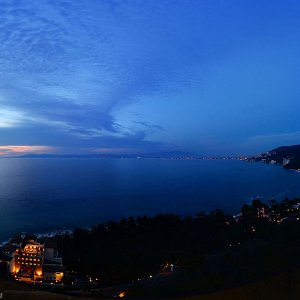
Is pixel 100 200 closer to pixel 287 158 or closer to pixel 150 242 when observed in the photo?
pixel 150 242

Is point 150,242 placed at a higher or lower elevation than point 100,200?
lower

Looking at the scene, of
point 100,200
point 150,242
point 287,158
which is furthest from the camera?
point 287,158

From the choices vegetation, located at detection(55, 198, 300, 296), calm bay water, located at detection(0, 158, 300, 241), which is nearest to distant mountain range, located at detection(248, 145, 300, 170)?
calm bay water, located at detection(0, 158, 300, 241)

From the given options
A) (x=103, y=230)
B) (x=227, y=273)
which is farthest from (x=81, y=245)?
(x=227, y=273)

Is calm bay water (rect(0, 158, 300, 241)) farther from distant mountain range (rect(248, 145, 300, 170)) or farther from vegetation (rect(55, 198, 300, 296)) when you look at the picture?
distant mountain range (rect(248, 145, 300, 170))

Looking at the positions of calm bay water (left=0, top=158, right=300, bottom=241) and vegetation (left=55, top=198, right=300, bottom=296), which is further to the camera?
calm bay water (left=0, top=158, right=300, bottom=241)

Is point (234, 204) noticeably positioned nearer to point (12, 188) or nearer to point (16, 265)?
point (16, 265)

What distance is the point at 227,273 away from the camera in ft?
5.99

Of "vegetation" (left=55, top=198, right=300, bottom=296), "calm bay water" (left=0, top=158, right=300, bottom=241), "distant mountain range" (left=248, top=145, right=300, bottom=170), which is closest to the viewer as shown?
"vegetation" (left=55, top=198, right=300, bottom=296)

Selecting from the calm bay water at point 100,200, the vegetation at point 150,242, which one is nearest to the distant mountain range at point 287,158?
the calm bay water at point 100,200

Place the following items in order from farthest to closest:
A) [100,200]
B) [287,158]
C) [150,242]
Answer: [287,158], [100,200], [150,242]

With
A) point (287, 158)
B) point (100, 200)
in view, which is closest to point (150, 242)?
point (100, 200)

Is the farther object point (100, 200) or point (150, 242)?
point (100, 200)

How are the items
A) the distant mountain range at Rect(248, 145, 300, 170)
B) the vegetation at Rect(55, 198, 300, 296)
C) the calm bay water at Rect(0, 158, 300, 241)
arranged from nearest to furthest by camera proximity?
1. the vegetation at Rect(55, 198, 300, 296)
2. the calm bay water at Rect(0, 158, 300, 241)
3. the distant mountain range at Rect(248, 145, 300, 170)
